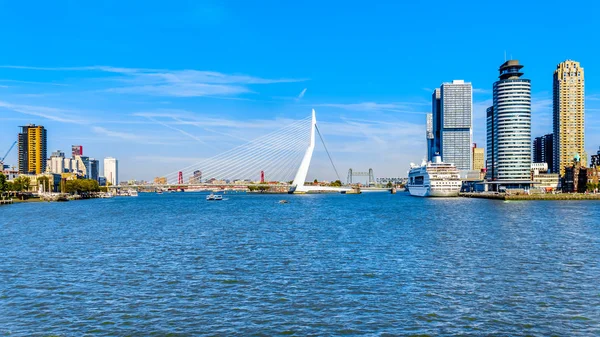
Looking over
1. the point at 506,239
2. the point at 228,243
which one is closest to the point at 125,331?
the point at 228,243

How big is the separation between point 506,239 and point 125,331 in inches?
1077

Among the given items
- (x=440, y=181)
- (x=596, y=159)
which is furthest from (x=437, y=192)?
(x=596, y=159)

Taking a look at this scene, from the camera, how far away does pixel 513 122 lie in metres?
171

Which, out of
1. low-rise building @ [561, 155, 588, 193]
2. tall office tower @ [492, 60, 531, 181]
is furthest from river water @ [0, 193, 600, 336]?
tall office tower @ [492, 60, 531, 181]

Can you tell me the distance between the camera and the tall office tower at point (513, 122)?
169750 mm

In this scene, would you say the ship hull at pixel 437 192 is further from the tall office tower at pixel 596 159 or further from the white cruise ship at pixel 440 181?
the tall office tower at pixel 596 159

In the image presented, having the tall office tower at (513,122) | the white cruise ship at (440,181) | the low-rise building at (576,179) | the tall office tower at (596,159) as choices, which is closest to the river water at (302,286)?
the white cruise ship at (440,181)

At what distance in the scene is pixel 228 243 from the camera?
33.8m

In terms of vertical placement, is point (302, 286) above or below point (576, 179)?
below

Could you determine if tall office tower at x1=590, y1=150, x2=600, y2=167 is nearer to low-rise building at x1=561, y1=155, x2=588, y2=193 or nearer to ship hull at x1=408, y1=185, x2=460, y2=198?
low-rise building at x1=561, y1=155, x2=588, y2=193

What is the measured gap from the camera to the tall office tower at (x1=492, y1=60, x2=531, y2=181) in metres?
170

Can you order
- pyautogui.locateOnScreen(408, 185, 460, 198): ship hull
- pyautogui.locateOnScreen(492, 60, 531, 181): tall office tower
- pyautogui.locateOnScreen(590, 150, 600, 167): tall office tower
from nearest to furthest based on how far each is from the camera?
pyautogui.locateOnScreen(408, 185, 460, 198): ship hull, pyautogui.locateOnScreen(492, 60, 531, 181): tall office tower, pyautogui.locateOnScreen(590, 150, 600, 167): tall office tower

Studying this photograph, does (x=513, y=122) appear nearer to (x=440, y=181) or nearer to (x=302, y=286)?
(x=440, y=181)

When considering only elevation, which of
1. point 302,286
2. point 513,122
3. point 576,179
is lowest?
point 302,286
